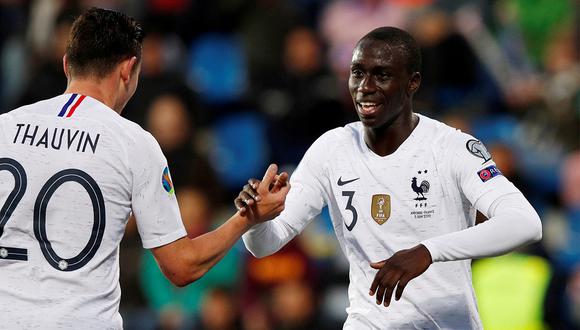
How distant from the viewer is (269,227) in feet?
19.9

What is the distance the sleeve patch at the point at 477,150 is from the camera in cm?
583

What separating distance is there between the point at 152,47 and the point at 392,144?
6349mm

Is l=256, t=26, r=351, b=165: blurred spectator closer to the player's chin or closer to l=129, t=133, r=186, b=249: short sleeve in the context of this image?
the player's chin

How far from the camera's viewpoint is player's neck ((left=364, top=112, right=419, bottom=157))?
20.1ft

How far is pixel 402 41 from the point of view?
6.09m

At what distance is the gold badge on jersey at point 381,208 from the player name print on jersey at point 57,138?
150 cm

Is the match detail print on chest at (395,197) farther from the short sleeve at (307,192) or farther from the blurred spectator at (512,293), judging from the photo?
the blurred spectator at (512,293)

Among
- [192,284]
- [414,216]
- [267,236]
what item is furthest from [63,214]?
[192,284]

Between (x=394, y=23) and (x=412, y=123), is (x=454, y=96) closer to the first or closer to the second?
(x=394, y=23)

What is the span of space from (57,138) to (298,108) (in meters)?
6.76

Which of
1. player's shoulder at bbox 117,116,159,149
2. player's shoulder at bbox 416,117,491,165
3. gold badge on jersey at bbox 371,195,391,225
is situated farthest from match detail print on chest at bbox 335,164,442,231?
player's shoulder at bbox 117,116,159,149

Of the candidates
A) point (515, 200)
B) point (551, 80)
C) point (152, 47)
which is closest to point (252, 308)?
point (152, 47)

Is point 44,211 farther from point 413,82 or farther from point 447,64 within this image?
point 447,64

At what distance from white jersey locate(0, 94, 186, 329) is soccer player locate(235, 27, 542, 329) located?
0.66m
